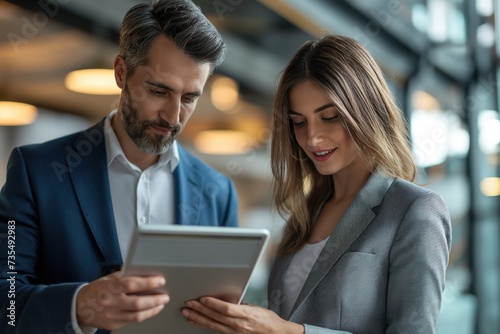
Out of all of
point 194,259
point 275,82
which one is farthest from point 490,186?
point 194,259

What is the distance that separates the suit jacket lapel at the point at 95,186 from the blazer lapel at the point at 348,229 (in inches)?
24.2

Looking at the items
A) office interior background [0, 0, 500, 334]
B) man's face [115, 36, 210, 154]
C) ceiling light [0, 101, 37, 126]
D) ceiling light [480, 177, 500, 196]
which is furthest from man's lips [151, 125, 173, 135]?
ceiling light [480, 177, 500, 196]

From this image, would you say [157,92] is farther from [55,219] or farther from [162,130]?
[55,219]

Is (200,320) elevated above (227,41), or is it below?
below

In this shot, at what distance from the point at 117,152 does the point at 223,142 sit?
3007mm

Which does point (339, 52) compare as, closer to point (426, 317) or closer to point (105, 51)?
point (426, 317)

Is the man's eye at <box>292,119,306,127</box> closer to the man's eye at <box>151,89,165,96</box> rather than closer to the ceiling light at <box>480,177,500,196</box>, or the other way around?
the man's eye at <box>151,89,165,96</box>

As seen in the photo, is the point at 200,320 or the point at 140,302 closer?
the point at 140,302

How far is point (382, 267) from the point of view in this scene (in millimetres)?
1870

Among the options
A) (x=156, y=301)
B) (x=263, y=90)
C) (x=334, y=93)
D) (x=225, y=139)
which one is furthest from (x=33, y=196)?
(x=263, y=90)

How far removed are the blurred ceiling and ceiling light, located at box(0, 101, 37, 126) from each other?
0.04 meters

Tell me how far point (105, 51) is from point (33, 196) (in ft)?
6.32

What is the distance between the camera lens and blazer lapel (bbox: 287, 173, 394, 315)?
1.94m

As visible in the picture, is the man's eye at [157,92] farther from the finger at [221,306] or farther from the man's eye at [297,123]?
the finger at [221,306]
